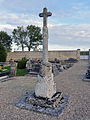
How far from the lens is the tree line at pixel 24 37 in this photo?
33219 millimetres

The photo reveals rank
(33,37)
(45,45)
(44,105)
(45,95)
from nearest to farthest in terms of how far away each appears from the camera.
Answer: (44,105) < (45,95) < (45,45) < (33,37)

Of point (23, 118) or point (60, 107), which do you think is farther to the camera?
point (60, 107)

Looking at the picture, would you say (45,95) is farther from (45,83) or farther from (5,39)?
(5,39)

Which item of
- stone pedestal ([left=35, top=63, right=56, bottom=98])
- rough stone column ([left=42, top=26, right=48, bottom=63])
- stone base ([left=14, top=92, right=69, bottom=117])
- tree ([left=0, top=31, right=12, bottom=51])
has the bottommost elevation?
stone base ([left=14, top=92, right=69, bottom=117])

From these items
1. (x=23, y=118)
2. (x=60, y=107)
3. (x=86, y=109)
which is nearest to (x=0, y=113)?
(x=23, y=118)

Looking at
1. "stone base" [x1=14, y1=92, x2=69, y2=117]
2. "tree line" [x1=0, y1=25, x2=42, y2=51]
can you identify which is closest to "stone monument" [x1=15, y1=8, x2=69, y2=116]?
"stone base" [x1=14, y1=92, x2=69, y2=117]

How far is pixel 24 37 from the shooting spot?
114 ft

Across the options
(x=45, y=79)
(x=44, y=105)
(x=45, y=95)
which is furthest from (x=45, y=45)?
(x=44, y=105)

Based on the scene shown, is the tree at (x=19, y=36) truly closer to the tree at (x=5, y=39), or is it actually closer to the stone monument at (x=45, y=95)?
the tree at (x=5, y=39)

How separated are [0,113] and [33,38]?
31.4m

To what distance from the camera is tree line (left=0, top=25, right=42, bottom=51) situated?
33.2m

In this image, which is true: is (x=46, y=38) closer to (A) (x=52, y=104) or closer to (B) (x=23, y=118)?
(A) (x=52, y=104)

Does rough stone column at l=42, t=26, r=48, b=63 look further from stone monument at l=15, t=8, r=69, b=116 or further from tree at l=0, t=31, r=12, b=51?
tree at l=0, t=31, r=12, b=51

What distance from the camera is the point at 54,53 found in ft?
86.1
